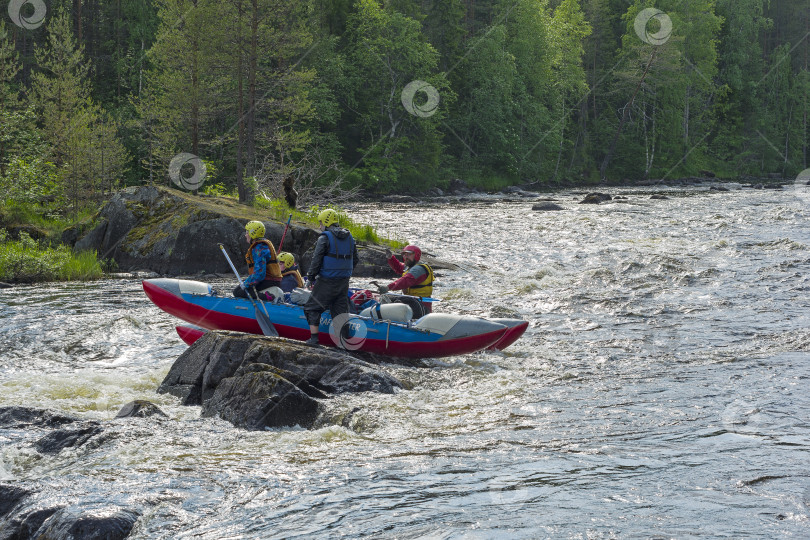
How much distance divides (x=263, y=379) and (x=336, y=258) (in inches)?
91.3

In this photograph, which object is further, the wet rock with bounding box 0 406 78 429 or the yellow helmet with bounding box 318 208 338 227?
the yellow helmet with bounding box 318 208 338 227

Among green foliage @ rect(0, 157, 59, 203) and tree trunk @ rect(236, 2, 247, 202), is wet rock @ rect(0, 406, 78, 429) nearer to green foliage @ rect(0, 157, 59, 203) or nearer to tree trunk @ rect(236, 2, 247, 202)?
tree trunk @ rect(236, 2, 247, 202)

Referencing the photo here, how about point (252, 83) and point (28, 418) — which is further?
point (252, 83)

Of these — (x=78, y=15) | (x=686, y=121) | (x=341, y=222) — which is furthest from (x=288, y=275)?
(x=686, y=121)

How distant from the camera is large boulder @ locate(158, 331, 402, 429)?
7.20 meters

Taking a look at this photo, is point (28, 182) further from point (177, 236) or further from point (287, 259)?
point (287, 259)

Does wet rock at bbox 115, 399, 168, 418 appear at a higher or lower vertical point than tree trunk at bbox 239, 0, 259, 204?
lower

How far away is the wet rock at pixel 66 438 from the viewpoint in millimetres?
6367

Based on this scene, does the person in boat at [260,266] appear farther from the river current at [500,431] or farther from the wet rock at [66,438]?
the wet rock at [66,438]

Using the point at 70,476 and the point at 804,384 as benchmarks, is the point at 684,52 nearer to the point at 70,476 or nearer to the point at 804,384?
the point at 804,384

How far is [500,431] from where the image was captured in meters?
6.95

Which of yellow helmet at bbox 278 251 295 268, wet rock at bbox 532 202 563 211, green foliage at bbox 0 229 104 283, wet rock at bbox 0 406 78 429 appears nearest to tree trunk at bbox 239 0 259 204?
green foliage at bbox 0 229 104 283

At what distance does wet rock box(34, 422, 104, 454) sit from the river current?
15cm

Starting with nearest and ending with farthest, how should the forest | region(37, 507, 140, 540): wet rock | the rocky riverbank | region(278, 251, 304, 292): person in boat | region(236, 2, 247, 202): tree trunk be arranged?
region(37, 507, 140, 540): wet rock → region(278, 251, 304, 292): person in boat → the rocky riverbank → region(236, 2, 247, 202): tree trunk → the forest
